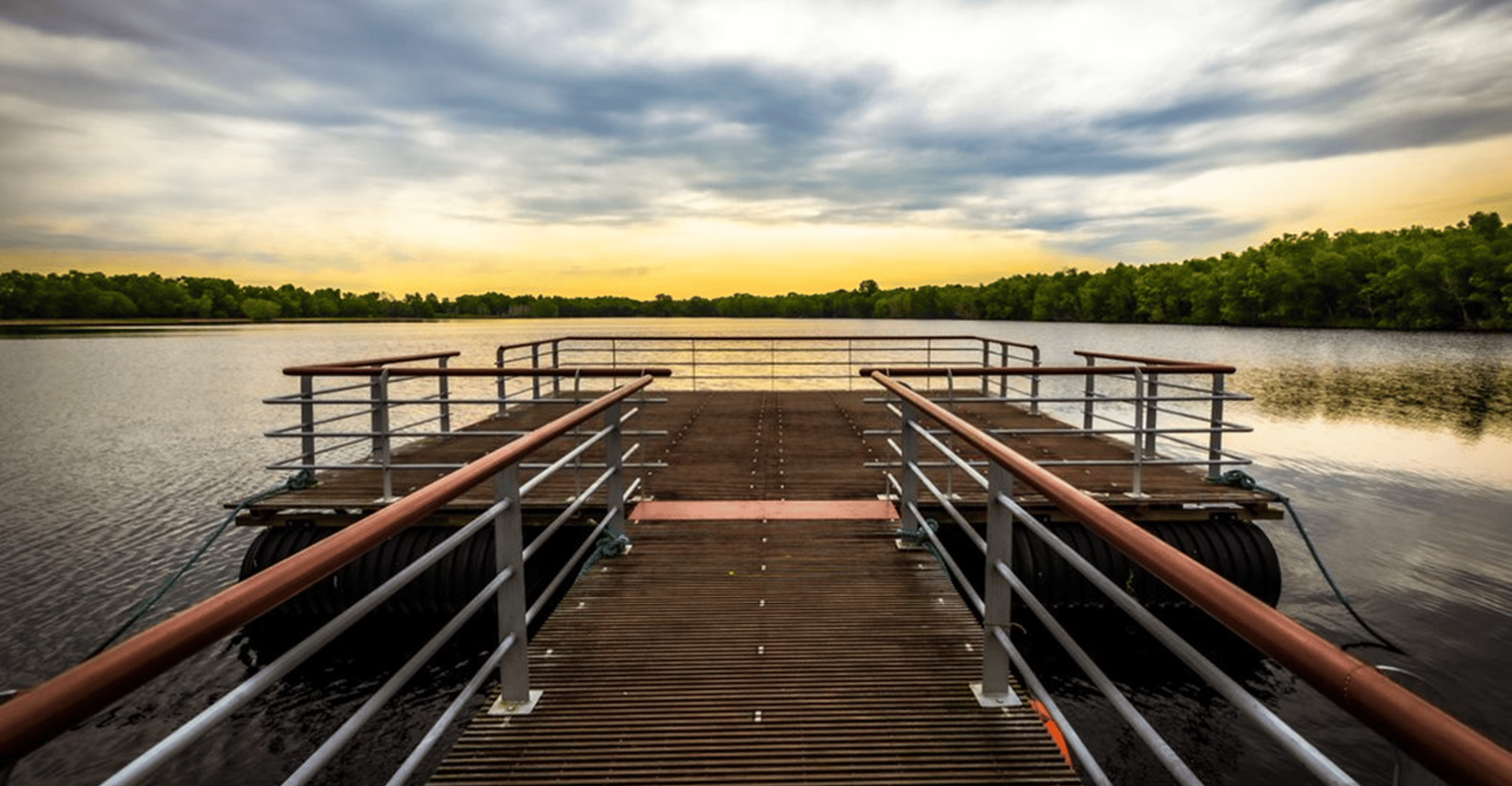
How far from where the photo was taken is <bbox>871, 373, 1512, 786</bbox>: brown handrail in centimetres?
77

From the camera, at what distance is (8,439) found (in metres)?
20.4

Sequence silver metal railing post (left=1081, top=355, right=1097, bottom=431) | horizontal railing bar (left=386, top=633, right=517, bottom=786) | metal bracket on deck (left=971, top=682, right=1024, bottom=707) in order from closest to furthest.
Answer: horizontal railing bar (left=386, top=633, right=517, bottom=786)
metal bracket on deck (left=971, top=682, right=1024, bottom=707)
silver metal railing post (left=1081, top=355, right=1097, bottom=431)

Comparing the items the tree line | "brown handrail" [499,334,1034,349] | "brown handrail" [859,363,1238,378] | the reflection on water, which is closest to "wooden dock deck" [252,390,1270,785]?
"brown handrail" [859,363,1238,378]

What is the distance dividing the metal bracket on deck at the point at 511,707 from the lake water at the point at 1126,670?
9.50 ft

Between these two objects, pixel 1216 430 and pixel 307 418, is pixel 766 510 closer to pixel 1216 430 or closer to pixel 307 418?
pixel 1216 430

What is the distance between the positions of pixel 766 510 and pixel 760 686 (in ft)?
9.70

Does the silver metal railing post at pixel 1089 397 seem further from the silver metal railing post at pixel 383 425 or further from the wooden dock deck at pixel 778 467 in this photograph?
the silver metal railing post at pixel 383 425

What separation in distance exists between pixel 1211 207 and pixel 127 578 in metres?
Result: 84.0

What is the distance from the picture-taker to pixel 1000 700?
9.80 ft

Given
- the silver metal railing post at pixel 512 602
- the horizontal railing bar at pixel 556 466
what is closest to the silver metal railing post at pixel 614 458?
the horizontal railing bar at pixel 556 466

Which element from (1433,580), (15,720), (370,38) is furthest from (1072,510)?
(370,38)

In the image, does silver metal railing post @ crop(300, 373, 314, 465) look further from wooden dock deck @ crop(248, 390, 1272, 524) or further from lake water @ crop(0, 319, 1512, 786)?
lake water @ crop(0, 319, 1512, 786)

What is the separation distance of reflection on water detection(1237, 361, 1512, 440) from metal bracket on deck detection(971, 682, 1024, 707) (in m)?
23.1

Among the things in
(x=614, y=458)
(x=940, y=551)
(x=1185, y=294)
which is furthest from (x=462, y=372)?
(x=1185, y=294)
